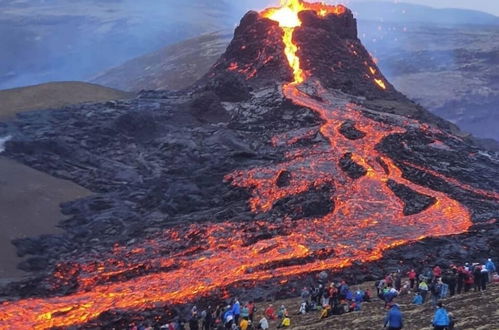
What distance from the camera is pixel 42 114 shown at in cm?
8938

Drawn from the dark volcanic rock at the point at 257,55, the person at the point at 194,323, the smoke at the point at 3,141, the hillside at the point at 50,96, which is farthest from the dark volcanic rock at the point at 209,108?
the person at the point at 194,323

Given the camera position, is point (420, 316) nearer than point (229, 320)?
Yes

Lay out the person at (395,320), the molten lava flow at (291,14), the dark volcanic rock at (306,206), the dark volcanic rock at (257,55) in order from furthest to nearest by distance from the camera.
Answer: the molten lava flow at (291,14), the dark volcanic rock at (257,55), the dark volcanic rock at (306,206), the person at (395,320)

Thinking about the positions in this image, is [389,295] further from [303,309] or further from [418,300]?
[303,309]

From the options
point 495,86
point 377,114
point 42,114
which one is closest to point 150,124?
point 42,114

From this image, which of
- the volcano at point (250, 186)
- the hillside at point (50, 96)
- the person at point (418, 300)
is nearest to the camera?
the person at point (418, 300)

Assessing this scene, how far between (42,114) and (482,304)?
73538 mm

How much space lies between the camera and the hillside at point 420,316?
2589 centimetres

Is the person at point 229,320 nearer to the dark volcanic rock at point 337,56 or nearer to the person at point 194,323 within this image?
the person at point 194,323

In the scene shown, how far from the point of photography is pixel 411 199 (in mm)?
61688

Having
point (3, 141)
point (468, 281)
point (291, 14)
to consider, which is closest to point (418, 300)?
point (468, 281)

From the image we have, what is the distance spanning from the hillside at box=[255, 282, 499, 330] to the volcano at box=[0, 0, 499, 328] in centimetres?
1192

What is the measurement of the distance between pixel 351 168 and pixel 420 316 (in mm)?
38111

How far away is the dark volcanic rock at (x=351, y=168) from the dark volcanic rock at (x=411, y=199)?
3.08 meters
